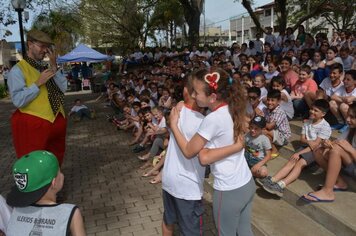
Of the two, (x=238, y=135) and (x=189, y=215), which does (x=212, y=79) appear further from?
(x=189, y=215)

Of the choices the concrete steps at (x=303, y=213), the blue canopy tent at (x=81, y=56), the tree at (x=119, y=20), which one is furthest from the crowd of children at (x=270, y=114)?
the tree at (x=119, y=20)

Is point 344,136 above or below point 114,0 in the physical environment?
below

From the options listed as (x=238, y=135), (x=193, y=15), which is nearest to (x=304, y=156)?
(x=238, y=135)

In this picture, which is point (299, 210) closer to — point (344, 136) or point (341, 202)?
point (341, 202)

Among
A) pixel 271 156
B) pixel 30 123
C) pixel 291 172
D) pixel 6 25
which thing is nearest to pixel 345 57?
pixel 271 156

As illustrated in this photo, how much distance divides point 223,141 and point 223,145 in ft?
0.09

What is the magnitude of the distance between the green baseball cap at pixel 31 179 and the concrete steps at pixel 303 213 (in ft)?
7.57

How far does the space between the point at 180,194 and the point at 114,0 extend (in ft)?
79.4

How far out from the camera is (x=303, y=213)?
11.9 ft

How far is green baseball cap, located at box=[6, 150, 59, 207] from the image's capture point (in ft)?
5.51

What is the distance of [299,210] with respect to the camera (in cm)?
369

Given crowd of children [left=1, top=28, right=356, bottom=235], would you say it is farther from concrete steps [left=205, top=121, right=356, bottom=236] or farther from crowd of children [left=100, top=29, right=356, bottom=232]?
concrete steps [left=205, top=121, right=356, bottom=236]

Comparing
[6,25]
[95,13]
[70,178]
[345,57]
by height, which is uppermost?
[95,13]

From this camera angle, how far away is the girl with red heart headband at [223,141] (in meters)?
2.16
